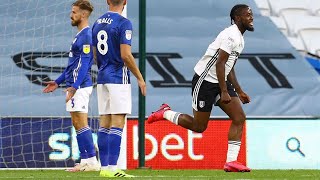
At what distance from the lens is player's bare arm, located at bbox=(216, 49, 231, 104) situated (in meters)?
10.1

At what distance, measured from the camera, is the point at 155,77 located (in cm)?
1476

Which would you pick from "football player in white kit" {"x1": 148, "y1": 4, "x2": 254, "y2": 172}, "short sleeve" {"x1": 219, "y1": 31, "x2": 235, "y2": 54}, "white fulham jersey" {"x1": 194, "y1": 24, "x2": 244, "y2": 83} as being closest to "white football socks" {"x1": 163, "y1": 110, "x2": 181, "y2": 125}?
"football player in white kit" {"x1": 148, "y1": 4, "x2": 254, "y2": 172}

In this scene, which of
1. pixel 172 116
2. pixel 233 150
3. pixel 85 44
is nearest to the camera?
pixel 233 150

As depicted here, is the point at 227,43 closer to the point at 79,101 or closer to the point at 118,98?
the point at 118,98

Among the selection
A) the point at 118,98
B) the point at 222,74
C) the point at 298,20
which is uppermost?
the point at 298,20

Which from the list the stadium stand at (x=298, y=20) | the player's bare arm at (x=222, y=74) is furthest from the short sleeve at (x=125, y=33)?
the stadium stand at (x=298, y=20)

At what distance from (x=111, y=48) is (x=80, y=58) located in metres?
1.60

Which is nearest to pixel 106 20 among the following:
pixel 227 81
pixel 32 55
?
pixel 227 81

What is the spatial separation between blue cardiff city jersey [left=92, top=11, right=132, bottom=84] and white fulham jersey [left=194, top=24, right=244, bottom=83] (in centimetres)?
129

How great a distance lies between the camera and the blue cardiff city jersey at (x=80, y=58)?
1077 centimetres

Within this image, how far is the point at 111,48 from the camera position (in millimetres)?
9328

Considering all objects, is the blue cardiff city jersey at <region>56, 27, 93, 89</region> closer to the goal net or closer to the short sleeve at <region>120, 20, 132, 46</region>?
the short sleeve at <region>120, 20, 132, 46</region>

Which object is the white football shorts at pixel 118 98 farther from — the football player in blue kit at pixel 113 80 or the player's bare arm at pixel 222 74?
the player's bare arm at pixel 222 74

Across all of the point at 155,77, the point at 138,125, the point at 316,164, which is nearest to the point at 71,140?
the point at 138,125
